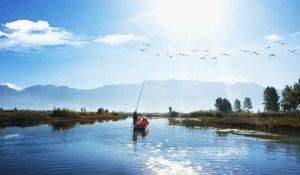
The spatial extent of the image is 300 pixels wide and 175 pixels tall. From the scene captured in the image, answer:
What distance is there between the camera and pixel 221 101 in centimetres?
18112

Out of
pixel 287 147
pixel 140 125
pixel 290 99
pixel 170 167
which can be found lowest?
pixel 170 167

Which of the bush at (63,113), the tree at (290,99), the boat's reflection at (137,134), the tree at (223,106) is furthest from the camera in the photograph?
the tree at (223,106)

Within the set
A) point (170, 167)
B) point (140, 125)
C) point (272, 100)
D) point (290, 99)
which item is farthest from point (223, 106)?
point (170, 167)

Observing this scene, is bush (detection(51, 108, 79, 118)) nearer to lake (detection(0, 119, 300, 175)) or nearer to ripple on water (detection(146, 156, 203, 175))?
lake (detection(0, 119, 300, 175))

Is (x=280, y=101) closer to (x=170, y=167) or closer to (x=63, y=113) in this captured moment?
(x=63, y=113)

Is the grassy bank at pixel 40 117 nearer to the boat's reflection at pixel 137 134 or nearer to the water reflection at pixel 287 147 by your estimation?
the boat's reflection at pixel 137 134

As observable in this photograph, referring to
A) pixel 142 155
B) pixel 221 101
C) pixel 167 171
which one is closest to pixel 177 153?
pixel 142 155

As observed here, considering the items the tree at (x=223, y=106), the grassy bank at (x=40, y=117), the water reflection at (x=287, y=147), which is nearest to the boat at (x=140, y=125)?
the grassy bank at (x=40, y=117)

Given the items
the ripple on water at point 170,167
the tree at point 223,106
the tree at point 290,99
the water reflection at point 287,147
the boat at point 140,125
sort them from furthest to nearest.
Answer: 1. the tree at point 223,106
2. the tree at point 290,99
3. the boat at point 140,125
4. the water reflection at point 287,147
5. the ripple on water at point 170,167

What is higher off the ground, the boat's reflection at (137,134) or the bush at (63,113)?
the bush at (63,113)

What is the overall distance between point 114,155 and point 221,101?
152932 millimetres

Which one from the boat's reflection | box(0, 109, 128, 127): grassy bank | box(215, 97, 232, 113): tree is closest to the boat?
the boat's reflection

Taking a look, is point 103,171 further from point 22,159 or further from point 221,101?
point 221,101

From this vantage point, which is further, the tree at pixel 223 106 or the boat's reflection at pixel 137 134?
the tree at pixel 223 106
